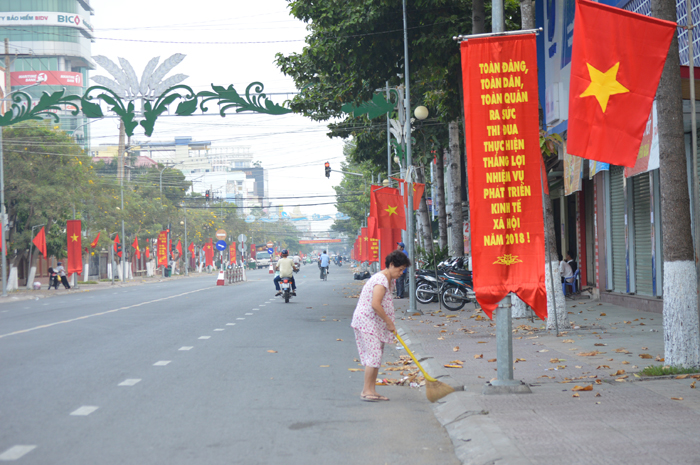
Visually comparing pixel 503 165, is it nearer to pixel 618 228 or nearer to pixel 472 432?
pixel 472 432

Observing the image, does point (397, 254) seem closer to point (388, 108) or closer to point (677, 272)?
point (677, 272)

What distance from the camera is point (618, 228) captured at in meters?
19.8

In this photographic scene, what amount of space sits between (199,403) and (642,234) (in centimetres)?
1380

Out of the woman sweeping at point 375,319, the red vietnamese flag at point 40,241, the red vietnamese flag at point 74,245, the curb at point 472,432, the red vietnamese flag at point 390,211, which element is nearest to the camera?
the curb at point 472,432

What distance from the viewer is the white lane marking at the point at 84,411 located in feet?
22.7

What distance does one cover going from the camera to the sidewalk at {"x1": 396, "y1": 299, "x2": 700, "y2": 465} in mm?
5297

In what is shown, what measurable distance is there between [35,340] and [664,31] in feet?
36.8

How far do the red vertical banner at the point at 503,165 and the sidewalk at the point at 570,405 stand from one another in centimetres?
113

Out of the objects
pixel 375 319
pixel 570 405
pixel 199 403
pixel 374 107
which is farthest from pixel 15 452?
pixel 374 107

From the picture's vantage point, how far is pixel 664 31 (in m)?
7.50

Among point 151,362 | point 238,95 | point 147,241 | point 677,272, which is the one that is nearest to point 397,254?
point 677,272

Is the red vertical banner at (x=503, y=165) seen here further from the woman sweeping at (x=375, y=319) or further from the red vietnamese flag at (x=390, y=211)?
the red vietnamese flag at (x=390, y=211)

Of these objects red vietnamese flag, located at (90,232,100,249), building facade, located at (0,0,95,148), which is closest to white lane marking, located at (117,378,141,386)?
red vietnamese flag, located at (90,232,100,249)

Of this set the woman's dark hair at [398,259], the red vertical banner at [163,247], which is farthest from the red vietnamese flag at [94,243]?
the woman's dark hair at [398,259]
